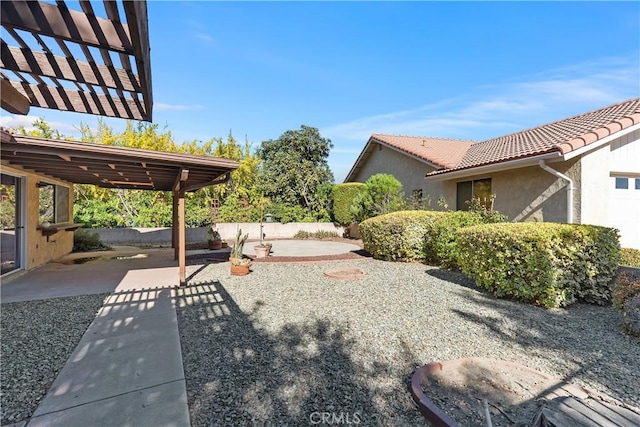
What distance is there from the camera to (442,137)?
19.2 metres

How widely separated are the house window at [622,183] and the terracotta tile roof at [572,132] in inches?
60.1

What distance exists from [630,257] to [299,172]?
634 inches

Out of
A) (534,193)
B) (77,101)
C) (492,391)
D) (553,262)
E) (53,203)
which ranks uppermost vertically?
(77,101)

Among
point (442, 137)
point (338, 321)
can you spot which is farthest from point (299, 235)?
point (338, 321)

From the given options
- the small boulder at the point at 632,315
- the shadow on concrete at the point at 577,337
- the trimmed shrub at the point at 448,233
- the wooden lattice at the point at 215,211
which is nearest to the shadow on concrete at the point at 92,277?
the shadow on concrete at the point at 577,337

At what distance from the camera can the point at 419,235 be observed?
9.57 meters

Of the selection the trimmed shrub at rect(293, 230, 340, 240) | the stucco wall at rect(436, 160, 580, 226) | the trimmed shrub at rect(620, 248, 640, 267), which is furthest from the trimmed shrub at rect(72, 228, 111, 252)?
the trimmed shrub at rect(620, 248, 640, 267)

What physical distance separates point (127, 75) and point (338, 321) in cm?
401

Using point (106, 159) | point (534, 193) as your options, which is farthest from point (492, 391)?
point (534, 193)

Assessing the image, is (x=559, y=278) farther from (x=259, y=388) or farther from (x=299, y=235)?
(x=299, y=235)

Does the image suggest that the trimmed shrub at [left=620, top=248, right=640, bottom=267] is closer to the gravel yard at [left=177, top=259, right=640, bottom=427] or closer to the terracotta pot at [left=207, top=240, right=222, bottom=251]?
the gravel yard at [left=177, top=259, right=640, bottom=427]

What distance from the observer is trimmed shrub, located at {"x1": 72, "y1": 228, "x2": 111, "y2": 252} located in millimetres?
12781

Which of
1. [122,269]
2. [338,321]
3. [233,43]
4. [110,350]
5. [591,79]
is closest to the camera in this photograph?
[110,350]

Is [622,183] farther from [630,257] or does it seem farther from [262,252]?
[262,252]
